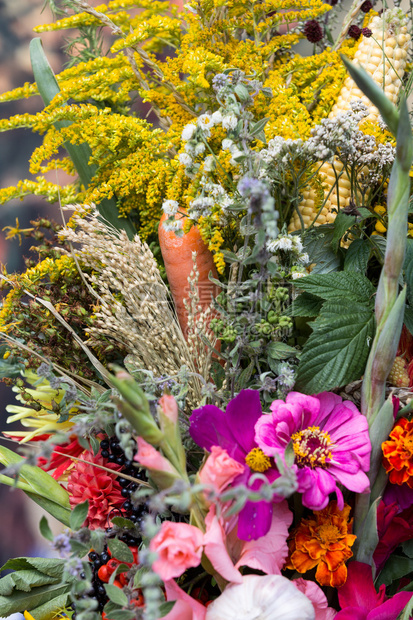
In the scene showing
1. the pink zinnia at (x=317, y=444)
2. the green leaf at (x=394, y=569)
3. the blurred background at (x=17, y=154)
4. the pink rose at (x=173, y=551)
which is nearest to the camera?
the pink rose at (x=173, y=551)

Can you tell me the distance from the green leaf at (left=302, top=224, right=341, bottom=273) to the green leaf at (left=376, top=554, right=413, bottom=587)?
34 centimetres

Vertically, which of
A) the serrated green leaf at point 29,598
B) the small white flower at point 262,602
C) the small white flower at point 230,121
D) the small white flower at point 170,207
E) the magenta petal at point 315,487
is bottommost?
the serrated green leaf at point 29,598

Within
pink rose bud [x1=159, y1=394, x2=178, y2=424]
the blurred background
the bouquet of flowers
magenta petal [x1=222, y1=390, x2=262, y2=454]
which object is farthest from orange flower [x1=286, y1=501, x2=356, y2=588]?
the blurred background

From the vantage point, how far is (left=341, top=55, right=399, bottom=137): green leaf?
1.15 ft

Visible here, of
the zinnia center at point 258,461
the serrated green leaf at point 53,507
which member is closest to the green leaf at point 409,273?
the zinnia center at point 258,461

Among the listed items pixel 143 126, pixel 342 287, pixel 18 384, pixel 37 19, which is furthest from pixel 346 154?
pixel 37 19

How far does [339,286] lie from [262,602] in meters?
0.32

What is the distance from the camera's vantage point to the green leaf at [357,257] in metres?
0.62

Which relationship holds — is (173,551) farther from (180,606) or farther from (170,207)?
(170,207)

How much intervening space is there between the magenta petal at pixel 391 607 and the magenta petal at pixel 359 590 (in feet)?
0.05

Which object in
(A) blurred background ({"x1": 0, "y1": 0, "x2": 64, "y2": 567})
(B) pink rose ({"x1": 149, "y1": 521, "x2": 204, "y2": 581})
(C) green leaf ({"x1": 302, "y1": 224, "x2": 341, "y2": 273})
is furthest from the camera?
(A) blurred background ({"x1": 0, "y1": 0, "x2": 64, "y2": 567})

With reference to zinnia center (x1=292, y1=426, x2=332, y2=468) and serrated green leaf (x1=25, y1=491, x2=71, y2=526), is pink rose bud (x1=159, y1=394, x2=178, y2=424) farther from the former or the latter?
serrated green leaf (x1=25, y1=491, x2=71, y2=526)

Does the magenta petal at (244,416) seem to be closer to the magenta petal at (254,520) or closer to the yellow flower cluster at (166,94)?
the magenta petal at (254,520)

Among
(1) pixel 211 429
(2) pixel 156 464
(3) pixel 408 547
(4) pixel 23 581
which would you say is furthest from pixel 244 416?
(4) pixel 23 581
